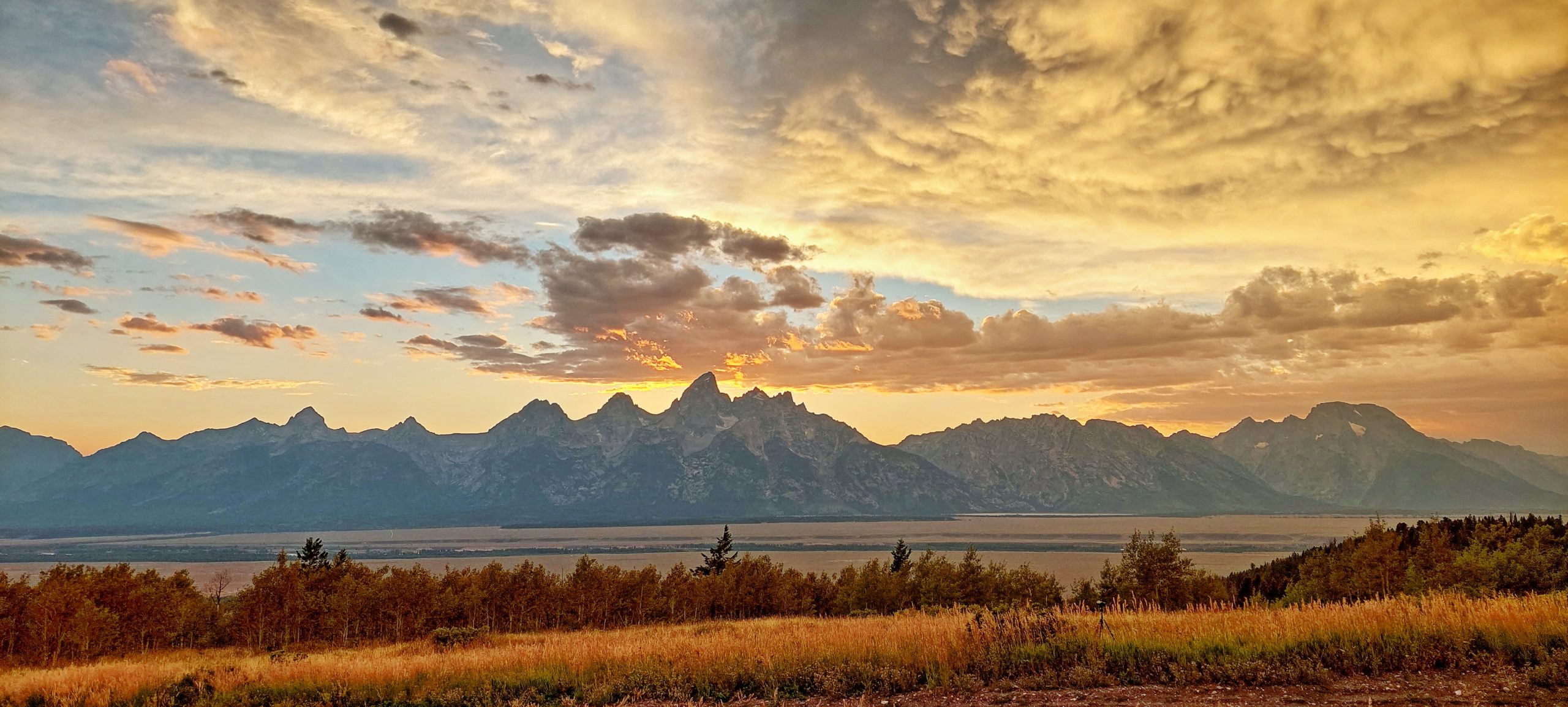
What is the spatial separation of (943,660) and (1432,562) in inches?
3699

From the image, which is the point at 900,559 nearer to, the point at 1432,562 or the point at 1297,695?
the point at 1432,562

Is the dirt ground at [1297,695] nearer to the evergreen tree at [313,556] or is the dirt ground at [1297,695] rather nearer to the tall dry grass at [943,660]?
the tall dry grass at [943,660]

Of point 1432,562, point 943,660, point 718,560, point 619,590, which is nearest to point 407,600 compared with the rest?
point 619,590

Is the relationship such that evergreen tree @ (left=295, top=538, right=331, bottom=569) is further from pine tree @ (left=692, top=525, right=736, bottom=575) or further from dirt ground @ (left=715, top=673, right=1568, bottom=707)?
dirt ground @ (left=715, top=673, right=1568, bottom=707)

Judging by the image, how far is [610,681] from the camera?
19.0 m

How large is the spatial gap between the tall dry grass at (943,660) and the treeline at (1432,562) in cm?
5058

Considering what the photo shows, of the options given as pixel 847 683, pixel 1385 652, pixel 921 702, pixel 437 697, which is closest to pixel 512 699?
pixel 437 697

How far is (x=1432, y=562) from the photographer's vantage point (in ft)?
270

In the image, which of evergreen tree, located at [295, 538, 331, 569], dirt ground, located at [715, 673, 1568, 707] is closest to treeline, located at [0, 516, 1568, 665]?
evergreen tree, located at [295, 538, 331, 569]

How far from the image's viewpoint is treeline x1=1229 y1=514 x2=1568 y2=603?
59.6 m

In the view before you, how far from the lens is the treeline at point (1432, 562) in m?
59.6

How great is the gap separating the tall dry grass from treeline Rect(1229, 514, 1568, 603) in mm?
50576

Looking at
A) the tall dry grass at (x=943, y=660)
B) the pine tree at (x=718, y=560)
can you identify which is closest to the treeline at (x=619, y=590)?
the pine tree at (x=718, y=560)

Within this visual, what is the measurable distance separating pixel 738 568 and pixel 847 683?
98600 millimetres
